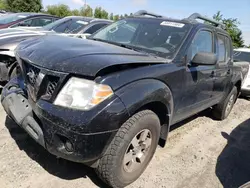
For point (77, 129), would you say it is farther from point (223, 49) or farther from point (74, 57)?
point (223, 49)

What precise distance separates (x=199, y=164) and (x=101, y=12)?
36.0 m

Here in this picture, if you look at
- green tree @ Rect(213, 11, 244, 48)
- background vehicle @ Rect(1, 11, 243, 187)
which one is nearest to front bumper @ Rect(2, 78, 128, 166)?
background vehicle @ Rect(1, 11, 243, 187)

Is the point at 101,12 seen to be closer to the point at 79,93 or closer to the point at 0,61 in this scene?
the point at 0,61

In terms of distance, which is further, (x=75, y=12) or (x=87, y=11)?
(x=87, y=11)

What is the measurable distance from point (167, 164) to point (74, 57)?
186 cm

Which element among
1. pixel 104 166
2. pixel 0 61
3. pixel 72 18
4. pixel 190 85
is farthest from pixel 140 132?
pixel 72 18

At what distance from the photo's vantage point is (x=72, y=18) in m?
7.84

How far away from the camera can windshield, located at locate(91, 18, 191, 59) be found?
3.36m

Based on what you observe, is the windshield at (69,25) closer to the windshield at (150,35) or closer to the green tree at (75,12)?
the windshield at (150,35)

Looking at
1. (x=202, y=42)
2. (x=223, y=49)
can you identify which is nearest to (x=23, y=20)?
(x=223, y=49)

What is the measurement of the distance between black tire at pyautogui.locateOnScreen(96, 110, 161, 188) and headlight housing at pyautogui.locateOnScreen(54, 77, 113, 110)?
15.0 inches

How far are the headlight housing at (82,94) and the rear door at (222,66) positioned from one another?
2533 mm

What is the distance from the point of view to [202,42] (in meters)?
3.84

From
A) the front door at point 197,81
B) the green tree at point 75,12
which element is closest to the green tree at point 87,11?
the green tree at point 75,12
